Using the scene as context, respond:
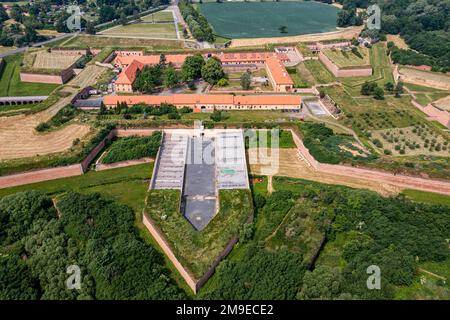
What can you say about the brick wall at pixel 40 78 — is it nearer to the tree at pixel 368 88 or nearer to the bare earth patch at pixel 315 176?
the bare earth patch at pixel 315 176

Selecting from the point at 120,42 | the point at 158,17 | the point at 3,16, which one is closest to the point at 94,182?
the point at 120,42

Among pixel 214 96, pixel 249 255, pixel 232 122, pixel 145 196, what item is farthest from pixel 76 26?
pixel 249 255

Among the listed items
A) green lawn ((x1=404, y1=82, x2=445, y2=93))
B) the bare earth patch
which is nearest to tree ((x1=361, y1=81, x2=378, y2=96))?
green lawn ((x1=404, y1=82, x2=445, y2=93))

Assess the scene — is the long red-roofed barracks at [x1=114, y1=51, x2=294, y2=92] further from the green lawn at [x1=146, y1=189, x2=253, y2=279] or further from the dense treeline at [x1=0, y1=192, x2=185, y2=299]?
the dense treeline at [x1=0, y1=192, x2=185, y2=299]

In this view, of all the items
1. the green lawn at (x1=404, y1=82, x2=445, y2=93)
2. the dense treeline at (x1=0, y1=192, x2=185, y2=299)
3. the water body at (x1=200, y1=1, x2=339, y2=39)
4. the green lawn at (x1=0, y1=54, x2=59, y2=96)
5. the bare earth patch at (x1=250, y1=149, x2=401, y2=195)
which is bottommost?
the bare earth patch at (x1=250, y1=149, x2=401, y2=195)

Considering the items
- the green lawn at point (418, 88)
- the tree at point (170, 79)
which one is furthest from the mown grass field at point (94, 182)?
the green lawn at point (418, 88)

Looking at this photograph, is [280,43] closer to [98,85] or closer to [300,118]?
[300,118]
